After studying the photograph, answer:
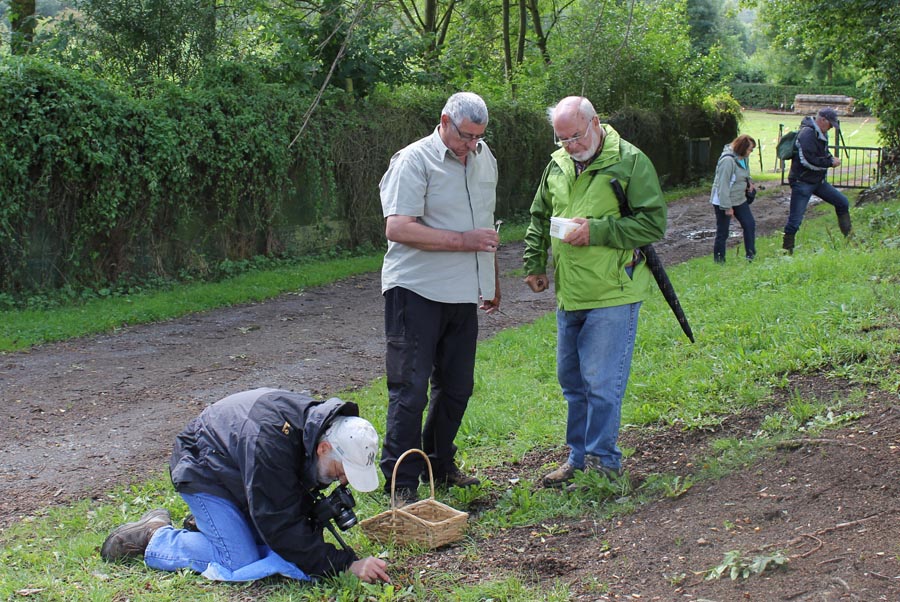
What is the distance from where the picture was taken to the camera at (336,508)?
396 cm

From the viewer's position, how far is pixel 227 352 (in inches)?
344

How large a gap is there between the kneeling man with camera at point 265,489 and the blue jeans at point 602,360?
4.53ft

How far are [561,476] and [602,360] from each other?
30.4 inches

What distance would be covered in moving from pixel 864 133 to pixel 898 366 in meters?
36.1

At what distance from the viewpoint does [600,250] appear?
4617 millimetres

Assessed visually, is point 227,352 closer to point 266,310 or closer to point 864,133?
point 266,310

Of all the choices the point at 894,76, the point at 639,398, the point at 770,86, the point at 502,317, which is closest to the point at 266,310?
the point at 502,317

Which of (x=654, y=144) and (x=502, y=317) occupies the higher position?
(x=654, y=144)

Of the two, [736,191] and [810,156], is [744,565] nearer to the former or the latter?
[736,191]

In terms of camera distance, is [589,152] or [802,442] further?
[802,442]

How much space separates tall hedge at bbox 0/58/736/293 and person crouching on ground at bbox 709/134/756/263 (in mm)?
5277

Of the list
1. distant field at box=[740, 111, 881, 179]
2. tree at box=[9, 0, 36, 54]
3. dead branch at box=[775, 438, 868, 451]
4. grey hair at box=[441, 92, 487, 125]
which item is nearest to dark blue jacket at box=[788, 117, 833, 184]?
dead branch at box=[775, 438, 868, 451]

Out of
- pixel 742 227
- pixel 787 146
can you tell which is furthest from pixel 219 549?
pixel 787 146

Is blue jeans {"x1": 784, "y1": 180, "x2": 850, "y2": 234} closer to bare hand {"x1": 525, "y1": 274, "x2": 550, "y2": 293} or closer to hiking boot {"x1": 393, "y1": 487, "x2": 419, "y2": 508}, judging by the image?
bare hand {"x1": 525, "y1": 274, "x2": 550, "y2": 293}
